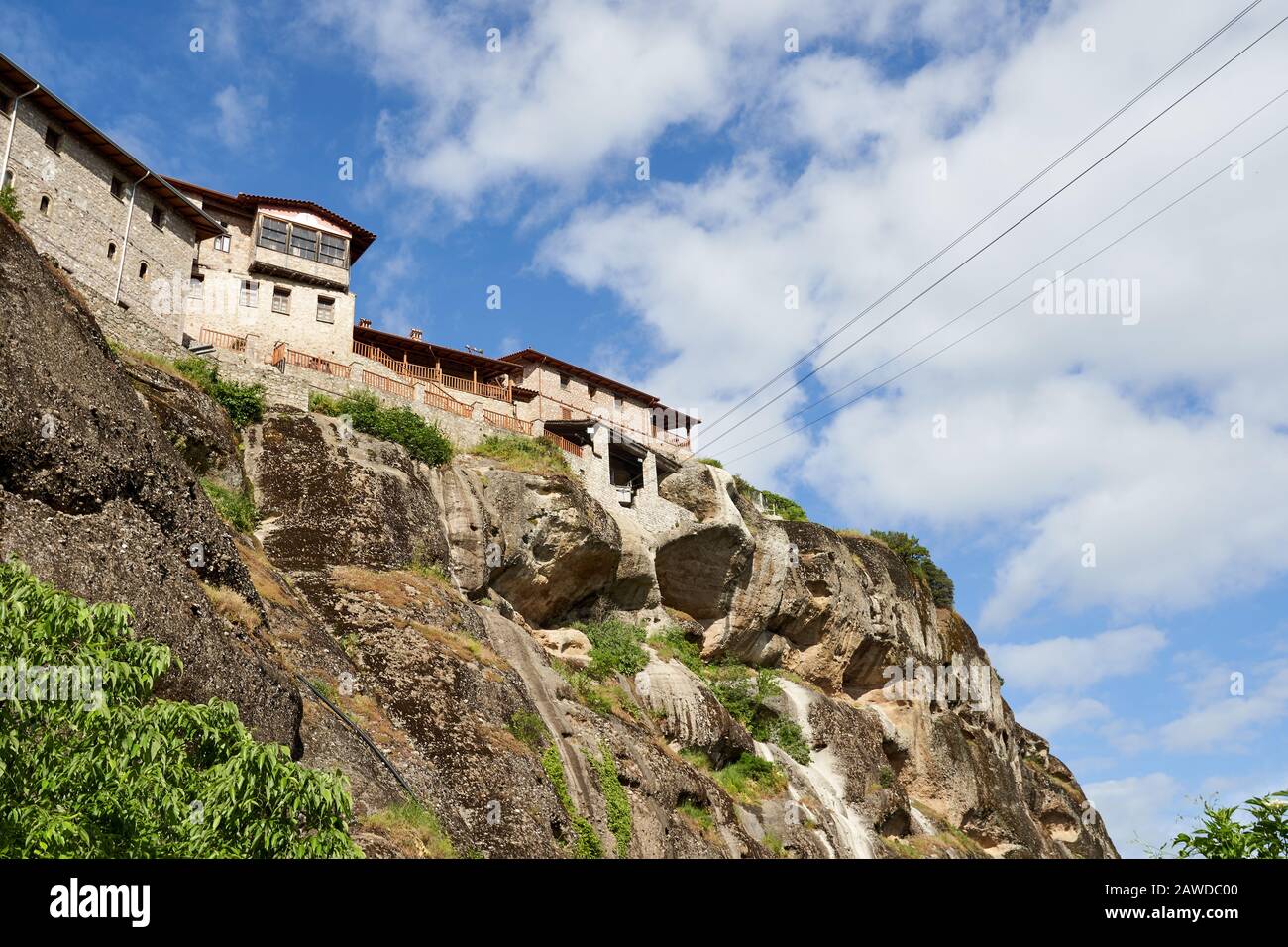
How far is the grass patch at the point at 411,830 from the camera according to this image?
63.5 feet

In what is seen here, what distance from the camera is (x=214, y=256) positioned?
4778 centimetres

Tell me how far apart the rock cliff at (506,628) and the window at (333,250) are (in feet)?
53.4

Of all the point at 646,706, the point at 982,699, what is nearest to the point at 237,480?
the point at 646,706

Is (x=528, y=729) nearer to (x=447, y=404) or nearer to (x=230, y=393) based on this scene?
(x=230, y=393)

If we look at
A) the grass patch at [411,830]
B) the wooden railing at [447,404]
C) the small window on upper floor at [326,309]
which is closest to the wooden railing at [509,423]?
the wooden railing at [447,404]

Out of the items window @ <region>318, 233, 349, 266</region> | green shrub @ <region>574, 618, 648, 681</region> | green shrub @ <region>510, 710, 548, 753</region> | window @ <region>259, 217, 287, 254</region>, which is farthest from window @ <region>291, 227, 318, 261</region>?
green shrub @ <region>510, 710, 548, 753</region>

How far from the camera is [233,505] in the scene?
93.1 ft

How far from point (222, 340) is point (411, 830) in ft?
96.0

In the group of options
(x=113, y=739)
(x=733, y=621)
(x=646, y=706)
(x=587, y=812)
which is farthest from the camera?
(x=733, y=621)

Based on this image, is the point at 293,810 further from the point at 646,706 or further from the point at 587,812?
the point at 646,706

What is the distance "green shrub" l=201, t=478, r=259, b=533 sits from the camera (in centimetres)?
2797

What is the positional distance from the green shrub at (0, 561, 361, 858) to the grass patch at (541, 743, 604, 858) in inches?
542

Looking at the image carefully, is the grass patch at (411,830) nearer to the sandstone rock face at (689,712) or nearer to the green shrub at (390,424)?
the sandstone rock face at (689,712)
